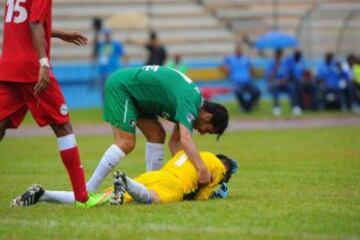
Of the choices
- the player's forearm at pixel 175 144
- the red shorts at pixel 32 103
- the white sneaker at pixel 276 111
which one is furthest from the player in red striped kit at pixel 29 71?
the white sneaker at pixel 276 111

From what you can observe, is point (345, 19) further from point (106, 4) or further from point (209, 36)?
point (106, 4)

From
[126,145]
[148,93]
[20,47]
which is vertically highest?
[20,47]

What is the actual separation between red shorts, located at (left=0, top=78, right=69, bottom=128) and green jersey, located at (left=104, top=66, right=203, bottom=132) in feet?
3.56

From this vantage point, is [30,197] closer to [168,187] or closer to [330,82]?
[168,187]

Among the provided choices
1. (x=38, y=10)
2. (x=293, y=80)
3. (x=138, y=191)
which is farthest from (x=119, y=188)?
(x=293, y=80)

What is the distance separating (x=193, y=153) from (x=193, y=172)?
25 centimetres

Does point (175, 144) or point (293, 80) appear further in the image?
point (293, 80)

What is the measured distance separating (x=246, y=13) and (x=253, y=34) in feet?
2.83

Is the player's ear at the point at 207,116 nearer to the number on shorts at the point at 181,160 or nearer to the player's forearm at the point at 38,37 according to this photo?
the number on shorts at the point at 181,160

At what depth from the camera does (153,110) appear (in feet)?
34.6

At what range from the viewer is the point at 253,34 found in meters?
37.9

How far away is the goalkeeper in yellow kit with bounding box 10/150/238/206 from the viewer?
9.70 metres

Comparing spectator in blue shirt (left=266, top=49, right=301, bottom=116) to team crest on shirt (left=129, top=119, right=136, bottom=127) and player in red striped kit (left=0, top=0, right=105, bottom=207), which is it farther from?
player in red striped kit (left=0, top=0, right=105, bottom=207)

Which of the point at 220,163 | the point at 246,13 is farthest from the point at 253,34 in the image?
the point at 220,163
